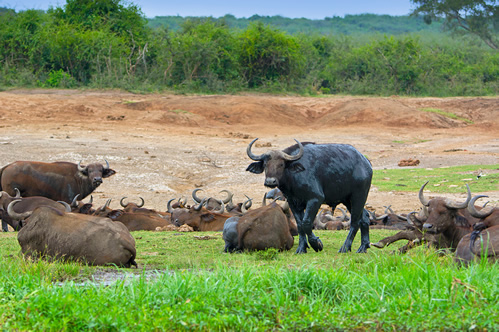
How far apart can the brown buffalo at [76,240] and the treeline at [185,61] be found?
87.6 ft

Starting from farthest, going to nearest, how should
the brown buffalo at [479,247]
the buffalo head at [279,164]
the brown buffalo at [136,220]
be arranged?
the brown buffalo at [136,220]
the buffalo head at [279,164]
the brown buffalo at [479,247]

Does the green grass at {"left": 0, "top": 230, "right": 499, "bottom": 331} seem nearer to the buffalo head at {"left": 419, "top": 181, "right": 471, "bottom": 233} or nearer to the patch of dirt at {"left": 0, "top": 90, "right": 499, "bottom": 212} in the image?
the buffalo head at {"left": 419, "top": 181, "right": 471, "bottom": 233}

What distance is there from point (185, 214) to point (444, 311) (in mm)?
9224

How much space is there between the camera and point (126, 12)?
4003cm

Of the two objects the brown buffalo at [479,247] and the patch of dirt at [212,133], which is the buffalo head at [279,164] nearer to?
the brown buffalo at [479,247]

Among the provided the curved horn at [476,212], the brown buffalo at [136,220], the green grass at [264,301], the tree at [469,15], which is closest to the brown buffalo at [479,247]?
the green grass at [264,301]

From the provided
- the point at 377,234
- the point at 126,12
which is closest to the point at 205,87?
the point at 126,12

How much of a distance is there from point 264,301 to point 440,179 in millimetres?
14628

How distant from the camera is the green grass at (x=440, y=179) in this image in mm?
18406

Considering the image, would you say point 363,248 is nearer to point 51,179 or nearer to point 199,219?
point 199,219

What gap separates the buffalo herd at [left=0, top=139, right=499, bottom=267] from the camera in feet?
26.8

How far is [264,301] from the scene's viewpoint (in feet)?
19.7

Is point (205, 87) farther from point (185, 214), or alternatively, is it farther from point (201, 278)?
point (201, 278)

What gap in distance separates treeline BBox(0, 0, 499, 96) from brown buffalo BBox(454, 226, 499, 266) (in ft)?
93.0
